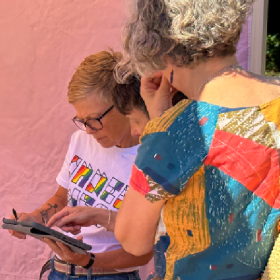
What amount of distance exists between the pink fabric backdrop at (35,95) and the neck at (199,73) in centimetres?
144

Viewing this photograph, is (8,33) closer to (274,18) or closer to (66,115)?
(66,115)

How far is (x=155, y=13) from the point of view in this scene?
1.06 m

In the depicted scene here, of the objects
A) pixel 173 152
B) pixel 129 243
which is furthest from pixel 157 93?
pixel 129 243

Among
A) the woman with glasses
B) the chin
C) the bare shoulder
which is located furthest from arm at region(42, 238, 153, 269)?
the bare shoulder

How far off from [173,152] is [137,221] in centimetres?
23

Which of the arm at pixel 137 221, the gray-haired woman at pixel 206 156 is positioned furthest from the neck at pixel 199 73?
the arm at pixel 137 221

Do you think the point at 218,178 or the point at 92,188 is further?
the point at 92,188

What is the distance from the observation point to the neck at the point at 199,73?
3.46 ft

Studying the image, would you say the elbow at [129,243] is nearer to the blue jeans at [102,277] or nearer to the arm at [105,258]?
the arm at [105,258]

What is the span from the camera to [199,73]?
3.50ft

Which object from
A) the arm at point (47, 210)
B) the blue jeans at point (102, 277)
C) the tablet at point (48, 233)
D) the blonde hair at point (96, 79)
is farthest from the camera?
the arm at point (47, 210)

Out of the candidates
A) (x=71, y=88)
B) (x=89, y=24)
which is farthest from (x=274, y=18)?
(x=71, y=88)

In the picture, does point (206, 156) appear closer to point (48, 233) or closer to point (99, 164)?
point (48, 233)

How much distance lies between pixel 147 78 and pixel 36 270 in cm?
199
